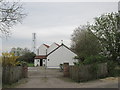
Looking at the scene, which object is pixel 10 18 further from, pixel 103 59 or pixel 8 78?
pixel 103 59

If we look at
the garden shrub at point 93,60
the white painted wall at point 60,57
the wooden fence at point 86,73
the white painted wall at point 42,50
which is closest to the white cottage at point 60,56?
the white painted wall at point 60,57

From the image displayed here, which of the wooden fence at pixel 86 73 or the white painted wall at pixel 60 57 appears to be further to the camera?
the white painted wall at pixel 60 57

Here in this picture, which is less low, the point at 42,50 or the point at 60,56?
the point at 42,50

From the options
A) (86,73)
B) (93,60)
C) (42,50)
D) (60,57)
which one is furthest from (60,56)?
(42,50)

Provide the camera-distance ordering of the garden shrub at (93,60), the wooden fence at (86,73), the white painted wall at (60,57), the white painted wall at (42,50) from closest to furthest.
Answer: the wooden fence at (86,73), the garden shrub at (93,60), the white painted wall at (60,57), the white painted wall at (42,50)

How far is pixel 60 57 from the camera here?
143 ft

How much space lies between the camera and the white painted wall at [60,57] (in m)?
43.0

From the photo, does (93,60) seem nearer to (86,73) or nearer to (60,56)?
(86,73)

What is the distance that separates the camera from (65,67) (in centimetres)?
2281

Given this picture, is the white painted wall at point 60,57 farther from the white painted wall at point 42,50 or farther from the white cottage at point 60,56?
the white painted wall at point 42,50

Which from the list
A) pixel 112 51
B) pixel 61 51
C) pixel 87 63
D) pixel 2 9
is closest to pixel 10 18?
pixel 2 9

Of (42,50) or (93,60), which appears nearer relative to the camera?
(93,60)

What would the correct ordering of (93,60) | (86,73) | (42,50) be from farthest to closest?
(42,50) < (93,60) < (86,73)

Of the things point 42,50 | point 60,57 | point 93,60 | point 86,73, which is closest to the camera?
point 86,73
